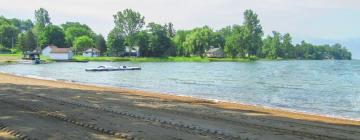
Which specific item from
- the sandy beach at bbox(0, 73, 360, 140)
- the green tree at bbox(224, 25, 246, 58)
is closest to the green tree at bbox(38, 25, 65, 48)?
the green tree at bbox(224, 25, 246, 58)

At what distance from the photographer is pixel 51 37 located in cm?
17838

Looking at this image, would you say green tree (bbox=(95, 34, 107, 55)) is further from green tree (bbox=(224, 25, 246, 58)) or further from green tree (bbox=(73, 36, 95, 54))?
green tree (bbox=(224, 25, 246, 58))

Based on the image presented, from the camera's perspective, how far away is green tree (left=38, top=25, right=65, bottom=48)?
176 metres

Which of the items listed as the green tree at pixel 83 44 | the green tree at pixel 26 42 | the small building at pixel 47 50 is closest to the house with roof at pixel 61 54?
the small building at pixel 47 50

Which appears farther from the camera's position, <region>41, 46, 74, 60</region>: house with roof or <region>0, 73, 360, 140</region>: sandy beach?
<region>41, 46, 74, 60</region>: house with roof

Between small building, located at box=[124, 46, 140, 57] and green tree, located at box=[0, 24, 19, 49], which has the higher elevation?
green tree, located at box=[0, 24, 19, 49]

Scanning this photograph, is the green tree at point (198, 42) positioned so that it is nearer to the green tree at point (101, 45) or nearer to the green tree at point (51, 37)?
the green tree at point (101, 45)

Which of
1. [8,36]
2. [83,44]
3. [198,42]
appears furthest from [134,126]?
[8,36]

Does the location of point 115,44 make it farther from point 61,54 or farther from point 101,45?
point 61,54

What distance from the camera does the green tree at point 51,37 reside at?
176 metres

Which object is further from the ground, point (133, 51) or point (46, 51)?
point (133, 51)

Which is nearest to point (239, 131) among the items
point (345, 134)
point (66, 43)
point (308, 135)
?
point (308, 135)

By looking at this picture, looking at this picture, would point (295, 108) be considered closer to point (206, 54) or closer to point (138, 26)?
point (138, 26)

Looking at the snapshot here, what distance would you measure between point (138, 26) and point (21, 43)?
151 ft
